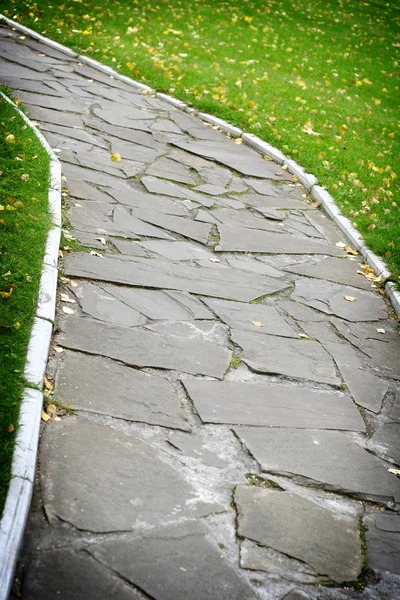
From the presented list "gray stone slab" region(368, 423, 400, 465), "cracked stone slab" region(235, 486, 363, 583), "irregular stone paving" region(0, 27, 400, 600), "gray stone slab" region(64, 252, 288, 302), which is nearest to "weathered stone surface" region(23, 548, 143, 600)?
"irregular stone paving" region(0, 27, 400, 600)

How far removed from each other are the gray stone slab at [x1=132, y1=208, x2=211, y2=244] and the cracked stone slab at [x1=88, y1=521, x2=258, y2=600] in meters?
3.58

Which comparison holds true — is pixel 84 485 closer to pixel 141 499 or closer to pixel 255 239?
pixel 141 499

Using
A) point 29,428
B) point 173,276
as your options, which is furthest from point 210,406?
point 173,276

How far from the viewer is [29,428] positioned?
124 inches

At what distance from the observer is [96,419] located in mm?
3508

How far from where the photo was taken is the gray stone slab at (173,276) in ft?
16.6

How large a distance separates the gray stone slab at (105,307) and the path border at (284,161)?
250 cm

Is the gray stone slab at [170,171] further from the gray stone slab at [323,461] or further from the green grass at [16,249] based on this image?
the gray stone slab at [323,461]

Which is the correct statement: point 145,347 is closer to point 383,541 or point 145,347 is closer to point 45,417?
point 45,417

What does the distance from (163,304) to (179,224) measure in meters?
1.61

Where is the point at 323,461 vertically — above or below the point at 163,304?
above

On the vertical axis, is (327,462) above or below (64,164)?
above

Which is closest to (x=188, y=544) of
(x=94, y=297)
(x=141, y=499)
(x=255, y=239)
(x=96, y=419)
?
(x=141, y=499)

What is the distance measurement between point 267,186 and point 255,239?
1.61m
